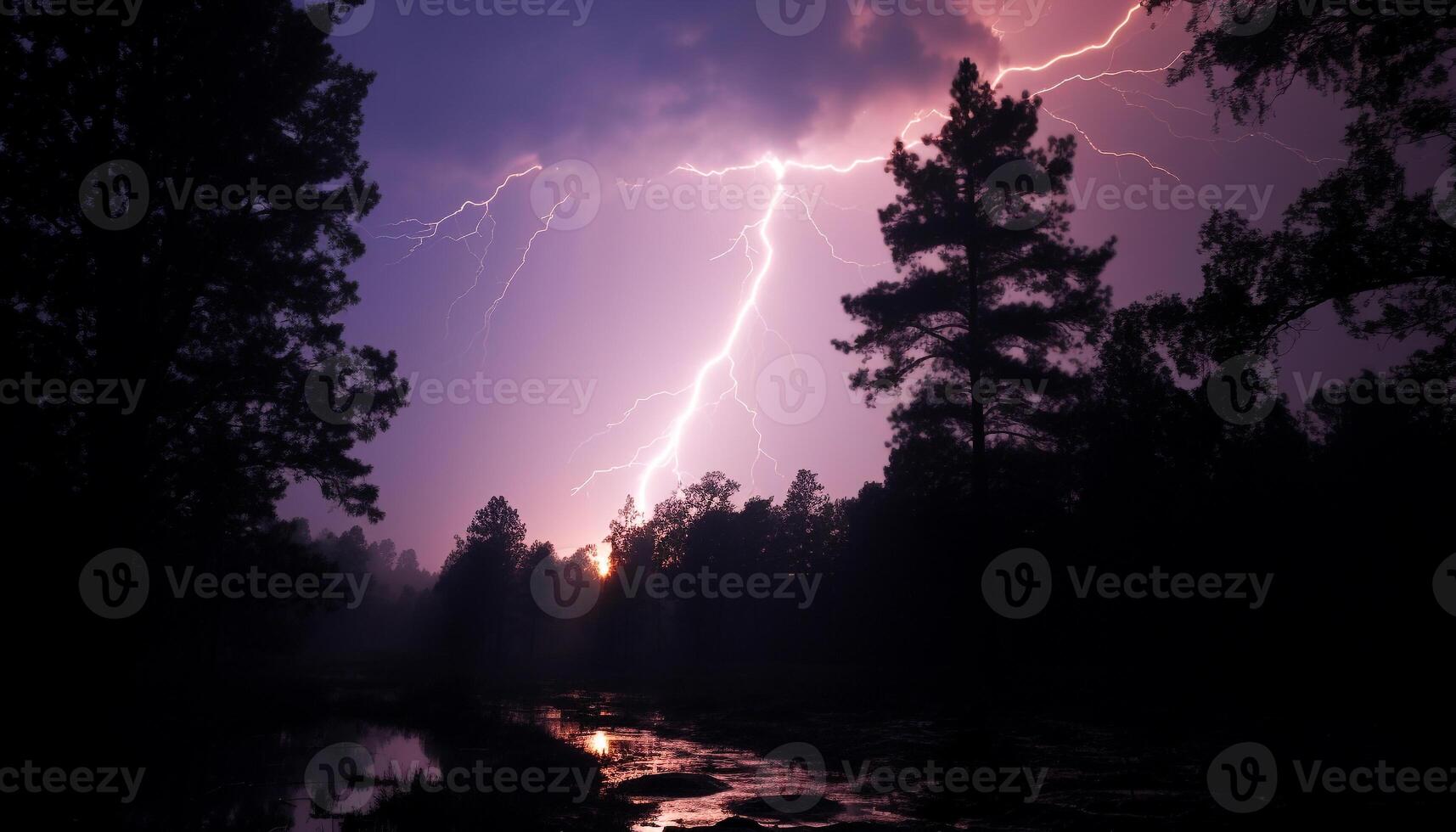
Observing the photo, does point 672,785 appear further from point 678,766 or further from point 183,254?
point 183,254

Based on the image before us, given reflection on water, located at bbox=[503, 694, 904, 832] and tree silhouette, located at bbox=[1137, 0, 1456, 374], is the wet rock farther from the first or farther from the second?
tree silhouette, located at bbox=[1137, 0, 1456, 374]

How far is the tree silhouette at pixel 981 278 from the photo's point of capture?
53.6 feet

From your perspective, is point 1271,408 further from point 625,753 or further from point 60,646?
point 60,646

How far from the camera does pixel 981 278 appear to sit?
1698 cm

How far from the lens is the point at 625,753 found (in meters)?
14.4

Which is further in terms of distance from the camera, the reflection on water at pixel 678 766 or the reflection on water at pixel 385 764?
the reflection on water at pixel 385 764

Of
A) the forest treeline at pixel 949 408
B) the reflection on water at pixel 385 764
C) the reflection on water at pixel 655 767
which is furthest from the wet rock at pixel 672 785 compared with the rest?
the forest treeline at pixel 949 408

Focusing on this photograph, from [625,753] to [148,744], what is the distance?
8.86 meters

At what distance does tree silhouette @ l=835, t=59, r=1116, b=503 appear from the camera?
16.3 metres

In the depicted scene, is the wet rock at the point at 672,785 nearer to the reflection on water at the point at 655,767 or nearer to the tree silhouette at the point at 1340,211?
the reflection on water at the point at 655,767

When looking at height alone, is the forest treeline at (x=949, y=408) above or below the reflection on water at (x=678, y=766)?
above

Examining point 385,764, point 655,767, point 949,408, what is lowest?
point 385,764

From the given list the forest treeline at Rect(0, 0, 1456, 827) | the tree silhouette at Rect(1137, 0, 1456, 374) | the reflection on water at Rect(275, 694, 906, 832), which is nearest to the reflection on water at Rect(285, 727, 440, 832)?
the reflection on water at Rect(275, 694, 906, 832)

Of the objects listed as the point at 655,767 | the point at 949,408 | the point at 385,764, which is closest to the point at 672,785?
the point at 655,767
